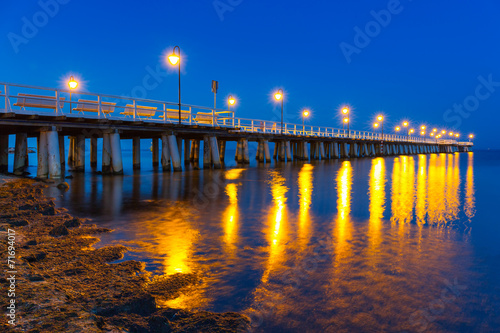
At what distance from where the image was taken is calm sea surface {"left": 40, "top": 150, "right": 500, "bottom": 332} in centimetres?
345

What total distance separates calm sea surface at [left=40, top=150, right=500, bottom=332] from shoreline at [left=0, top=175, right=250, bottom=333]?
0.80 ft

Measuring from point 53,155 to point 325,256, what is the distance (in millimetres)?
15319

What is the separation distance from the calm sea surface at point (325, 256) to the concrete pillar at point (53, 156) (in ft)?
20.2

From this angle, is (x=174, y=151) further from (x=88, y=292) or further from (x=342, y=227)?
(x=88, y=292)

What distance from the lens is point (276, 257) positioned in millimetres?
5180

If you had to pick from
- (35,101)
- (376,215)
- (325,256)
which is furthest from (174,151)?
(325,256)

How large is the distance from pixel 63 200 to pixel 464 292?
34.9 feet

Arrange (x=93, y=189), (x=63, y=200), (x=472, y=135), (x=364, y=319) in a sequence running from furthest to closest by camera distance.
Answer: (x=472, y=135) < (x=93, y=189) < (x=63, y=200) < (x=364, y=319)

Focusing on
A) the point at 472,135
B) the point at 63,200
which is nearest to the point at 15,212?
the point at 63,200

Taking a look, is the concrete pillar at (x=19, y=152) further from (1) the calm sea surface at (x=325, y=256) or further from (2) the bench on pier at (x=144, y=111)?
(1) the calm sea surface at (x=325, y=256)

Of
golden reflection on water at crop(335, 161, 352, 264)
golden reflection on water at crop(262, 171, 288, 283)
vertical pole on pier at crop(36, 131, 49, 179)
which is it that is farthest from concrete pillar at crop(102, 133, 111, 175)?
golden reflection on water at crop(335, 161, 352, 264)

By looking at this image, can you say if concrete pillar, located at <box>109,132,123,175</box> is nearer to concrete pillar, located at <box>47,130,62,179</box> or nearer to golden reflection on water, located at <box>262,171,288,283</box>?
concrete pillar, located at <box>47,130,62,179</box>

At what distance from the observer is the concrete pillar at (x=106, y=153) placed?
64.6 feet

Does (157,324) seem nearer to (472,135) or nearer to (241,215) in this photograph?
(241,215)
